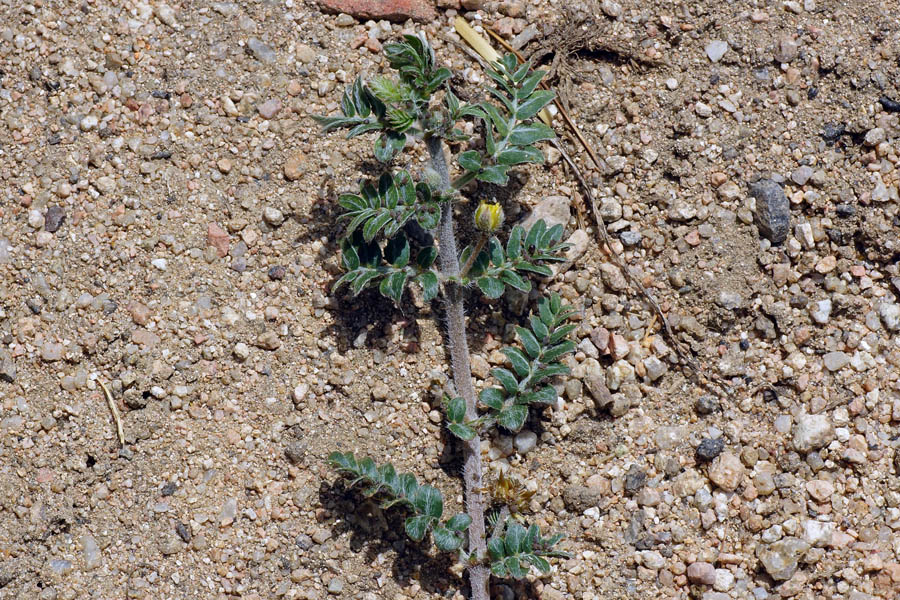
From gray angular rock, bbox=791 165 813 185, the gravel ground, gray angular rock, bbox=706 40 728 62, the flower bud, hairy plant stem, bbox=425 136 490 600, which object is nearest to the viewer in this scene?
the flower bud

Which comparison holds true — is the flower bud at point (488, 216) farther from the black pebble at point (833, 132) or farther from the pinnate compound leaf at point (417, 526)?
the black pebble at point (833, 132)

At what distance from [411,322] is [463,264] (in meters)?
0.34

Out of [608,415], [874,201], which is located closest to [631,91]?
[874,201]

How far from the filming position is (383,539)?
349cm

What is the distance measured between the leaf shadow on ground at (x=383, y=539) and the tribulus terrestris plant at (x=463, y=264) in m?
0.10

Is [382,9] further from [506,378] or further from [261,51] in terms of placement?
[506,378]

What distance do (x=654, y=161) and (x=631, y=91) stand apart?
1.02ft

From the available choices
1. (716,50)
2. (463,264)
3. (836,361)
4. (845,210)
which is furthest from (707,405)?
(716,50)

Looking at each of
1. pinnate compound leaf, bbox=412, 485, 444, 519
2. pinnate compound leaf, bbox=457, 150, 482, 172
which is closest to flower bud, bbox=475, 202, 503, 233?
pinnate compound leaf, bbox=457, 150, 482, 172

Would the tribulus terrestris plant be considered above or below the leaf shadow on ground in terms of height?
above

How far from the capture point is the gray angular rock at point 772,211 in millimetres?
3543

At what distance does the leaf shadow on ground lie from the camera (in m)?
3.48

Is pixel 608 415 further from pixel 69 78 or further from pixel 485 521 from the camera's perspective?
pixel 69 78

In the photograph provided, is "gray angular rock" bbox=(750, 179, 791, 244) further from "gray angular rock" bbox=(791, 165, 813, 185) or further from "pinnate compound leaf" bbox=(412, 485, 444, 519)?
"pinnate compound leaf" bbox=(412, 485, 444, 519)
